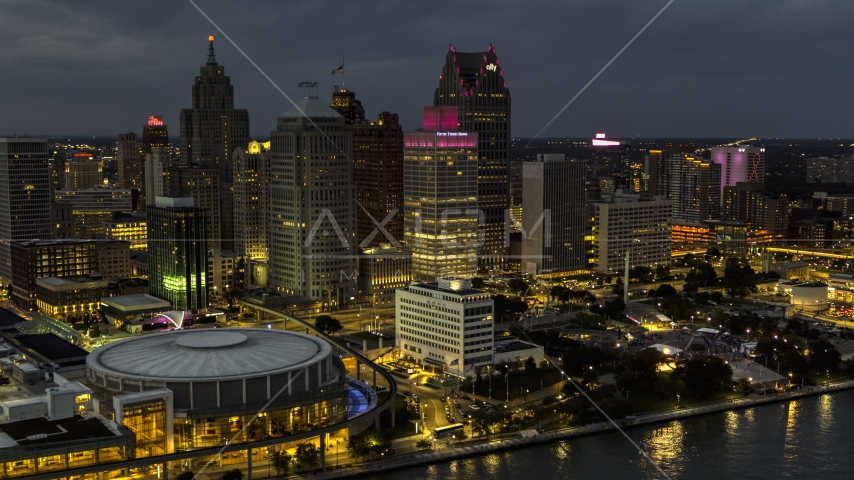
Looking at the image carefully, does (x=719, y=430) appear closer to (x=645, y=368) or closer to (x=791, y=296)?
(x=645, y=368)

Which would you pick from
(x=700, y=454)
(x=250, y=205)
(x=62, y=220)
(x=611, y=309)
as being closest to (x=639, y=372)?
(x=700, y=454)

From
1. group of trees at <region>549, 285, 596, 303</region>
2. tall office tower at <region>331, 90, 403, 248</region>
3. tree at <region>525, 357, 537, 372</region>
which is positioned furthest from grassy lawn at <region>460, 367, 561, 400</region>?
tall office tower at <region>331, 90, 403, 248</region>

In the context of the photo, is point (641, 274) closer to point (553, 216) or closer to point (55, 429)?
point (553, 216)

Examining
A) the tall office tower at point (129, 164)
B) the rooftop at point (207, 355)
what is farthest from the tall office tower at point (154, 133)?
the rooftop at point (207, 355)

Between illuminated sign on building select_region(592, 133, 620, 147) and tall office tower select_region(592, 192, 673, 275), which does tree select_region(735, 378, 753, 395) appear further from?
illuminated sign on building select_region(592, 133, 620, 147)

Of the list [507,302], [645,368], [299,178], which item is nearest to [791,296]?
[507,302]

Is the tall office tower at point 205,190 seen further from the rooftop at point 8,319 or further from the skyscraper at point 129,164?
the skyscraper at point 129,164
